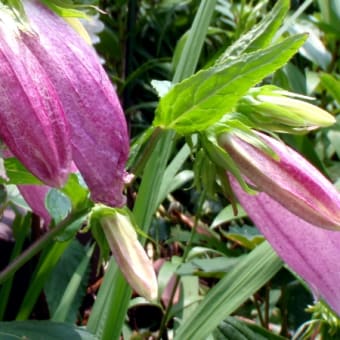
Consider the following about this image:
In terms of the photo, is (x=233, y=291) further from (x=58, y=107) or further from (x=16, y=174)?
(x=58, y=107)

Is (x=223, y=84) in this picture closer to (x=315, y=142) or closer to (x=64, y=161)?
(x=64, y=161)

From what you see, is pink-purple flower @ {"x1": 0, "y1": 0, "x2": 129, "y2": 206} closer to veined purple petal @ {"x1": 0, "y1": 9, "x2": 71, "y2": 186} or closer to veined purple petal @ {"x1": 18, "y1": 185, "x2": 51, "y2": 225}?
veined purple petal @ {"x1": 0, "y1": 9, "x2": 71, "y2": 186}

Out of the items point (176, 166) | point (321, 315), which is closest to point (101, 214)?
point (321, 315)

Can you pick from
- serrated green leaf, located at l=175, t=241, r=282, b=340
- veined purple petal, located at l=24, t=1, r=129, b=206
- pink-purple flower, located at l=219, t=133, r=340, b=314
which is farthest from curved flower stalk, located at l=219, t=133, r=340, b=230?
serrated green leaf, located at l=175, t=241, r=282, b=340

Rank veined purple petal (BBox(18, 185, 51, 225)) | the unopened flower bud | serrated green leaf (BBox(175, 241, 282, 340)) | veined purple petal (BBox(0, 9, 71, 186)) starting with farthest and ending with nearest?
serrated green leaf (BBox(175, 241, 282, 340)) → veined purple petal (BBox(18, 185, 51, 225)) → the unopened flower bud → veined purple petal (BBox(0, 9, 71, 186))

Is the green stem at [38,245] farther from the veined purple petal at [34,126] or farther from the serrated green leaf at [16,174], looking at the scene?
the veined purple petal at [34,126]

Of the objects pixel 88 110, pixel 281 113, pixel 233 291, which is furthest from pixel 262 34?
pixel 233 291
